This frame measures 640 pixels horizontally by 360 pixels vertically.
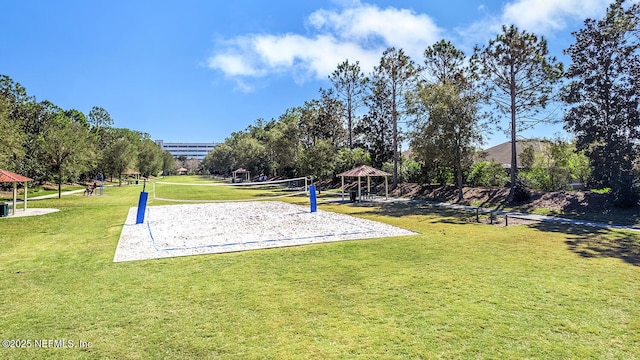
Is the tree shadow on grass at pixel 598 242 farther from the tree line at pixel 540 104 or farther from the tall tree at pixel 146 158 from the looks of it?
the tall tree at pixel 146 158

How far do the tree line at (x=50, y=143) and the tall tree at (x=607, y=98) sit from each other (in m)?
32.8

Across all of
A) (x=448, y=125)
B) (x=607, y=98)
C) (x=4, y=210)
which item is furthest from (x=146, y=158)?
(x=607, y=98)

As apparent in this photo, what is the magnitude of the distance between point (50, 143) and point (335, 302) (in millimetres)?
35905

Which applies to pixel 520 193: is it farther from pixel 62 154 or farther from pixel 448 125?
pixel 62 154

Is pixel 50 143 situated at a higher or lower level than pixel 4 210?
higher

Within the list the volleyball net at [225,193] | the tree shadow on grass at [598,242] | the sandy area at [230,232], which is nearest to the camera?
the tree shadow on grass at [598,242]

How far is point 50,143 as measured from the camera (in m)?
31.6

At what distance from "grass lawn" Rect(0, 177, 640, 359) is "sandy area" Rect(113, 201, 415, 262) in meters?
0.84

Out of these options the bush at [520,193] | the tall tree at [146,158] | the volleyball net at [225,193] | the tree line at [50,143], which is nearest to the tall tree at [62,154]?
the tree line at [50,143]

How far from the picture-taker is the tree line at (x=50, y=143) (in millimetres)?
24906

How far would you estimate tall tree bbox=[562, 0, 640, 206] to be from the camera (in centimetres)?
1853

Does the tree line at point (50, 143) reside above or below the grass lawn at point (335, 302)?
above

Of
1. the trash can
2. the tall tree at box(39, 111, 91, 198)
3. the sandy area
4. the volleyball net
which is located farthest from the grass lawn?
the tall tree at box(39, 111, 91, 198)

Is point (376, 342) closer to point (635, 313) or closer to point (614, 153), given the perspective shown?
point (635, 313)
